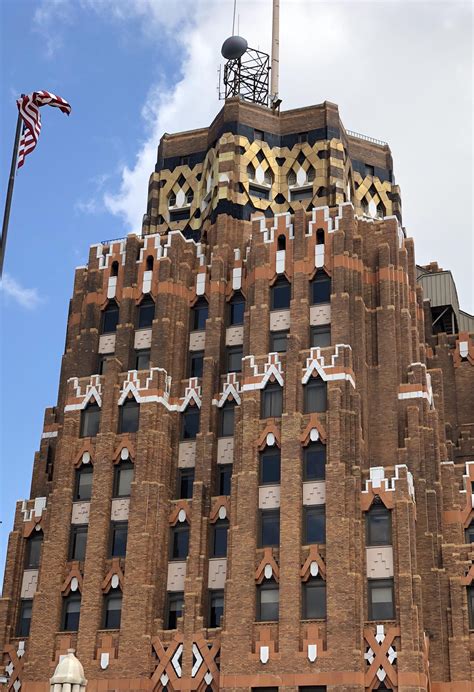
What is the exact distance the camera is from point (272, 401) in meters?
71.4

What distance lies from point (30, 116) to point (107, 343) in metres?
33.1

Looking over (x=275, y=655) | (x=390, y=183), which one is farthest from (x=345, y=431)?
(x=390, y=183)

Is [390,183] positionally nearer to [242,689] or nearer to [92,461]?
[92,461]

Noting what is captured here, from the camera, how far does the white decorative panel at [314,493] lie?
66938mm

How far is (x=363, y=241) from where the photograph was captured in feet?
259

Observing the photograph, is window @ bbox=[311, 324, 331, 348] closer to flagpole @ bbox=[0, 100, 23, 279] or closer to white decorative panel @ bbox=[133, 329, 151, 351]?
white decorative panel @ bbox=[133, 329, 151, 351]

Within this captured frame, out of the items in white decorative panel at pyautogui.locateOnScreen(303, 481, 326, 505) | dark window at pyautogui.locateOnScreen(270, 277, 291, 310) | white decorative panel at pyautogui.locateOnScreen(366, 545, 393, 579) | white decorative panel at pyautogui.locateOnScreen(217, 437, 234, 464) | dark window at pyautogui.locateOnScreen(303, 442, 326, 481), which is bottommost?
white decorative panel at pyautogui.locateOnScreen(366, 545, 393, 579)

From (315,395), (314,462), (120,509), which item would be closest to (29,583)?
(120,509)

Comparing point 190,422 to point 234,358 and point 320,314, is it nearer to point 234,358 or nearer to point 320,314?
point 234,358

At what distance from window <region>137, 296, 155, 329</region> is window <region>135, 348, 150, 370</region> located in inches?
77.2

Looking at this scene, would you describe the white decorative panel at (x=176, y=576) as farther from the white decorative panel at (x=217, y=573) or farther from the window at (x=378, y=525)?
the window at (x=378, y=525)

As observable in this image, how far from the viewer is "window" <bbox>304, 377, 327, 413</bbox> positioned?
2761 inches

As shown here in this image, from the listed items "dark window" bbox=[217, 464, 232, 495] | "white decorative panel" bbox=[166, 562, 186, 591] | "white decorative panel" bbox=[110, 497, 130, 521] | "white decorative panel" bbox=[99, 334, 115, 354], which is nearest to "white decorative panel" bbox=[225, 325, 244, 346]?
"white decorative panel" bbox=[99, 334, 115, 354]

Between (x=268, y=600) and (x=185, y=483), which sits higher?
(x=185, y=483)
